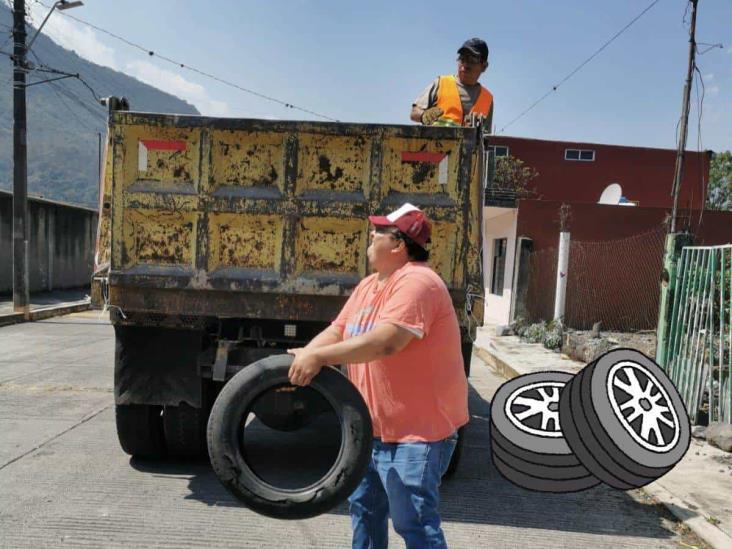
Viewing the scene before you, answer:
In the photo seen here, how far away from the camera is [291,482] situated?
14.0 ft

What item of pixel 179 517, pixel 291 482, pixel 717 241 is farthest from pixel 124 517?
pixel 717 241

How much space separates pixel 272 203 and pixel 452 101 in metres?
1.68

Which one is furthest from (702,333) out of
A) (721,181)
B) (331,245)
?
(721,181)

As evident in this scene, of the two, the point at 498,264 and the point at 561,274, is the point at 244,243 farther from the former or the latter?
the point at 498,264

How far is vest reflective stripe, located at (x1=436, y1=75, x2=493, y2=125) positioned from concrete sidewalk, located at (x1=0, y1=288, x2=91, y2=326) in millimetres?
8732

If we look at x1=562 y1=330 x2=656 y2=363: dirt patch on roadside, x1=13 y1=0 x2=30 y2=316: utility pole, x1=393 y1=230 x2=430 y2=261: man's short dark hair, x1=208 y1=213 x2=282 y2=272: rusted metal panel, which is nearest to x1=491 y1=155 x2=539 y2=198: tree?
Result: x1=562 y1=330 x2=656 y2=363: dirt patch on roadside

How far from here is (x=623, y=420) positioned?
3531 mm

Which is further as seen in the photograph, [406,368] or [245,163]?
[245,163]

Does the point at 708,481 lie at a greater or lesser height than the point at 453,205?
lesser

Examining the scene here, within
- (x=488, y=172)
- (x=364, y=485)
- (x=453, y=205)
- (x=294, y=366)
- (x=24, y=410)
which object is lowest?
(x=24, y=410)

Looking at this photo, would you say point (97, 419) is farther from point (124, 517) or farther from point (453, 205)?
point (453, 205)

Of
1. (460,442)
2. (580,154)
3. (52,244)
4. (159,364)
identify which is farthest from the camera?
(580,154)

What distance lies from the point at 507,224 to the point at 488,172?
11.3 m

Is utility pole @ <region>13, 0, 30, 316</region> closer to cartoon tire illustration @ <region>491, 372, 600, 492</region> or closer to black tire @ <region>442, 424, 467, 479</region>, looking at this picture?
black tire @ <region>442, 424, 467, 479</region>
